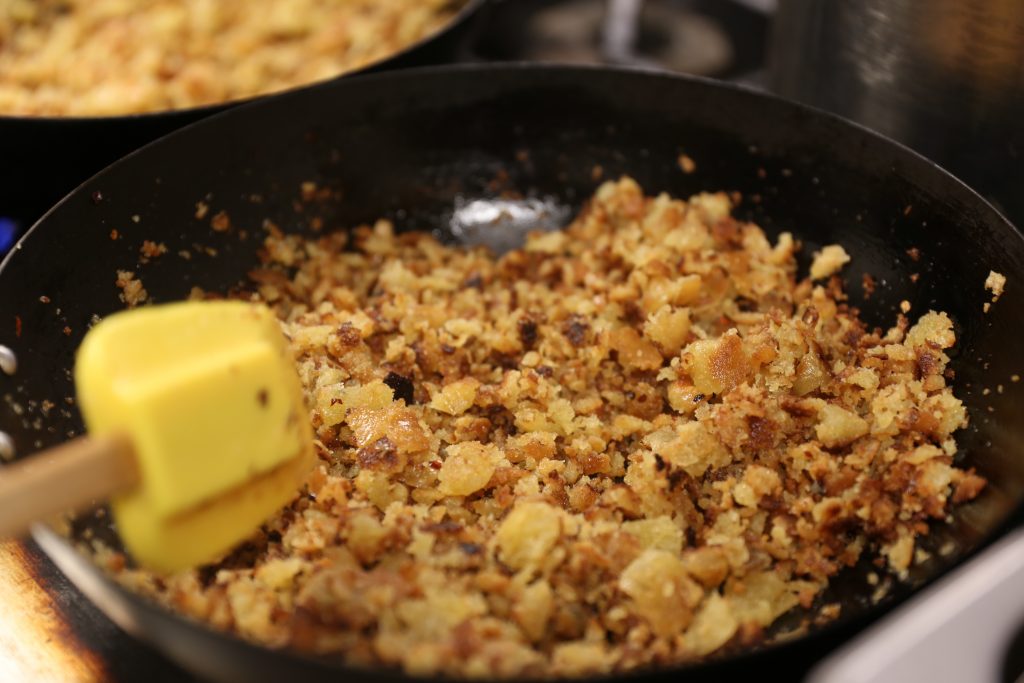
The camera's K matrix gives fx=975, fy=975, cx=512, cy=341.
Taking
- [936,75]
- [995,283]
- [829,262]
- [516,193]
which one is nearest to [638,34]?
[516,193]

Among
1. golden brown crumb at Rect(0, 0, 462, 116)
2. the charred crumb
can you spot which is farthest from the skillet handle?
golden brown crumb at Rect(0, 0, 462, 116)

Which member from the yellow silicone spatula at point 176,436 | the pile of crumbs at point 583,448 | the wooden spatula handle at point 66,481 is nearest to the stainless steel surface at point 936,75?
the pile of crumbs at point 583,448

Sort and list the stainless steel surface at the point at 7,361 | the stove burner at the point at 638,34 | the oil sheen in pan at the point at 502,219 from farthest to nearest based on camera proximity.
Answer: the stove burner at the point at 638,34
the oil sheen in pan at the point at 502,219
the stainless steel surface at the point at 7,361

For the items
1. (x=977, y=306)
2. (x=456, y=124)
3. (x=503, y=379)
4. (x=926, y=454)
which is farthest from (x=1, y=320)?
(x=977, y=306)

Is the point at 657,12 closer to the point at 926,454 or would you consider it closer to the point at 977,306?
the point at 977,306

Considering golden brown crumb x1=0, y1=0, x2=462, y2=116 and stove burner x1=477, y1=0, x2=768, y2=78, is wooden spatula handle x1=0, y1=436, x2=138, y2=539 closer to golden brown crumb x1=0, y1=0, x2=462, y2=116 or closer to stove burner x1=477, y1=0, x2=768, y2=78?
golden brown crumb x1=0, y1=0, x2=462, y2=116

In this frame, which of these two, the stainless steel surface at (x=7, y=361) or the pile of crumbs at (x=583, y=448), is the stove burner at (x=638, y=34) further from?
the stainless steel surface at (x=7, y=361)
